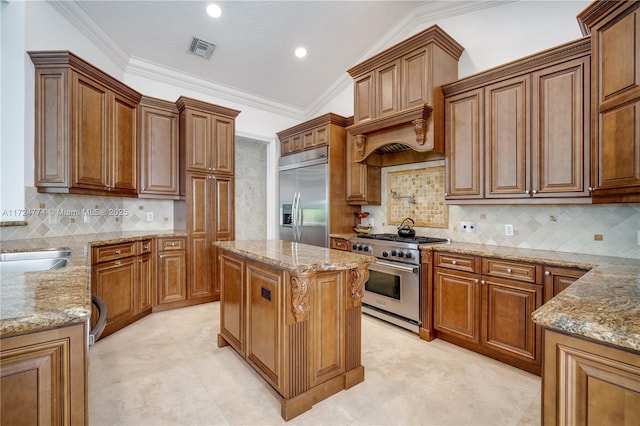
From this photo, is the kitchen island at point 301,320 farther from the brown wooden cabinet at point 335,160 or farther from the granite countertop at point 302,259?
the brown wooden cabinet at point 335,160

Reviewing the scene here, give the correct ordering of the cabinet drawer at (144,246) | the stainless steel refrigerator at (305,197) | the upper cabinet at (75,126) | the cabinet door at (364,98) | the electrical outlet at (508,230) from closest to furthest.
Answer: the upper cabinet at (75,126)
the electrical outlet at (508,230)
the cabinet drawer at (144,246)
the cabinet door at (364,98)
the stainless steel refrigerator at (305,197)

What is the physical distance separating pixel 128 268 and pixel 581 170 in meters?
4.32

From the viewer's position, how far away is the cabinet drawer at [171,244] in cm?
369

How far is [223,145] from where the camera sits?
4.19 metres

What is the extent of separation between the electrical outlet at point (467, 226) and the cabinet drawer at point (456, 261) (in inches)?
25.2

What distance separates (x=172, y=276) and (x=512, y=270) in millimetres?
3706

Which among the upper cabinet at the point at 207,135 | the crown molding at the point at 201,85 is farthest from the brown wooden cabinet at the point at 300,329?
the crown molding at the point at 201,85

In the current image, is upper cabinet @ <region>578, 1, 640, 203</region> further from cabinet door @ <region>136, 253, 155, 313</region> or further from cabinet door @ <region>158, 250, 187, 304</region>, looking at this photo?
cabinet door @ <region>136, 253, 155, 313</region>

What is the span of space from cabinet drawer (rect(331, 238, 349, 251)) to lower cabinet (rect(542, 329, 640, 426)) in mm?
2839

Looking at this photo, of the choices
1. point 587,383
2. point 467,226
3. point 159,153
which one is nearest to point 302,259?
point 587,383

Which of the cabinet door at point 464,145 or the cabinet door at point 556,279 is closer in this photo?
the cabinet door at point 556,279

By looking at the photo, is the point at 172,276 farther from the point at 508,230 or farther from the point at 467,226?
the point at 508,230

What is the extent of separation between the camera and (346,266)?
182 cm

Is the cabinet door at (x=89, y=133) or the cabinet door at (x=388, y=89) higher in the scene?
the cabinet door at (x=388, y=89)
